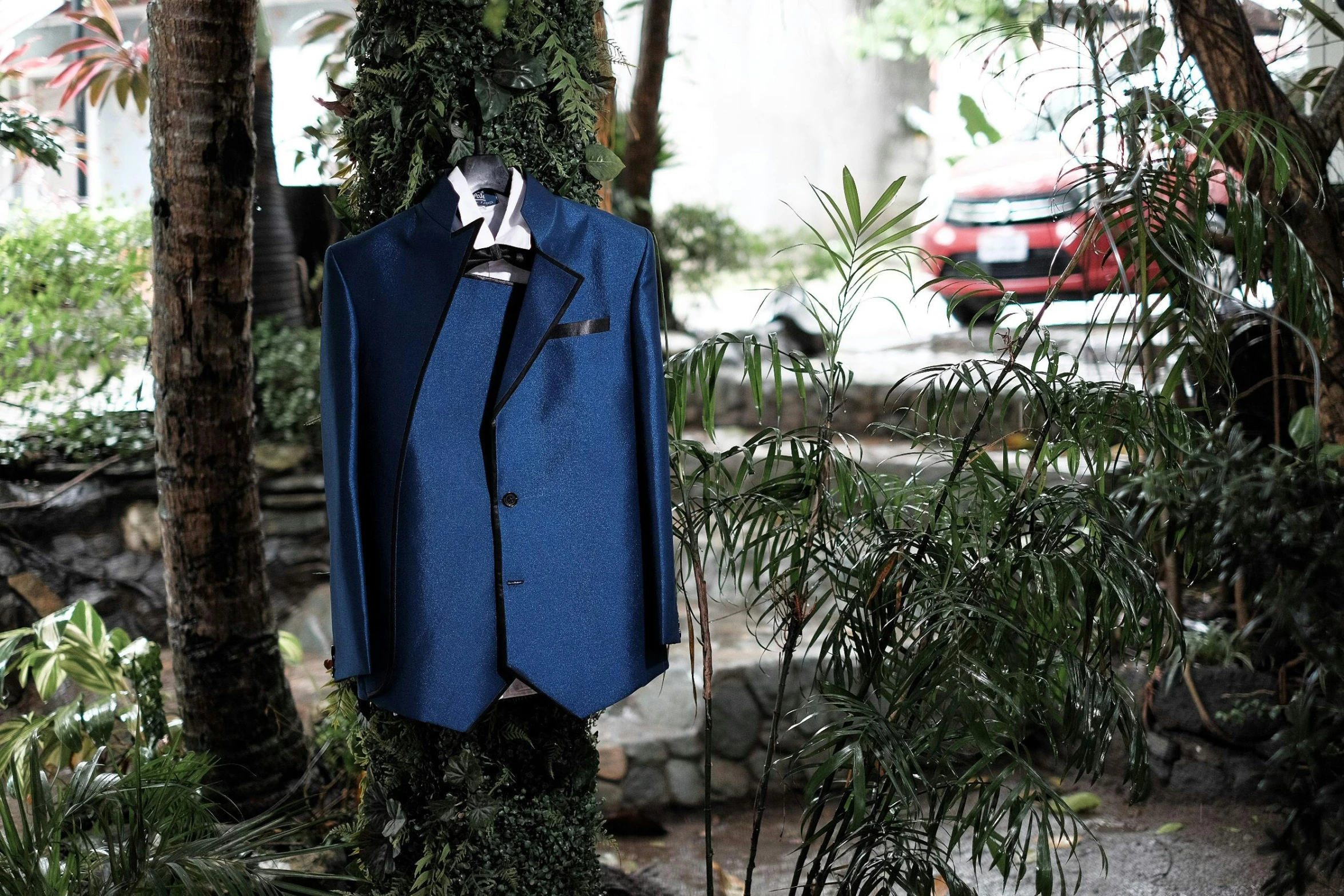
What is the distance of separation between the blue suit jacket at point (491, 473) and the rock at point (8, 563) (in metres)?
3.23

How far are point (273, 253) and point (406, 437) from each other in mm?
3456

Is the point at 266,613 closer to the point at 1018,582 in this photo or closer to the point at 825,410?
the point at 825,410

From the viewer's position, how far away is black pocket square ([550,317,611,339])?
1.63 m

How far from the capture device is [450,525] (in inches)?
63.4

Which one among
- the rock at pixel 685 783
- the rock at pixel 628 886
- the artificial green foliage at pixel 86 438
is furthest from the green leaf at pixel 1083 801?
the artificial green foliage at pixel 86 438

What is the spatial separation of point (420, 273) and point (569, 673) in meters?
0.65

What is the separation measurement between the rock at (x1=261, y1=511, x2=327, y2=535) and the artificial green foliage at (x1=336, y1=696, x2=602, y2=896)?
2.86 m

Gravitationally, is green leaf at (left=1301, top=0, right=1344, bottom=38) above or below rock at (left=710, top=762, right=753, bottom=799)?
above

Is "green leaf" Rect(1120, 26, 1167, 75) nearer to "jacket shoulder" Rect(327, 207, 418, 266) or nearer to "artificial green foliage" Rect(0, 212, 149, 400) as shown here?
"jacket shoulder" Rect(327, 207, 418, 266)

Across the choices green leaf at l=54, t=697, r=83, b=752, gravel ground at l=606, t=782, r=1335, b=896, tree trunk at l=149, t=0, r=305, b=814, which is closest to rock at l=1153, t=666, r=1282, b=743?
gravel ground at l=606, t=782, r=1335, b=896

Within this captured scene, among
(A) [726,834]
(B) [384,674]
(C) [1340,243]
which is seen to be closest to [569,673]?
(B) [384,674]

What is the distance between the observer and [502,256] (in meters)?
1.64

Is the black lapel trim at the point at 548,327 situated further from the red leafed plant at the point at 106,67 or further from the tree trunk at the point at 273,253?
the tree trunk at the point at 273,253

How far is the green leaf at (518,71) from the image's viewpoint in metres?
1.65
